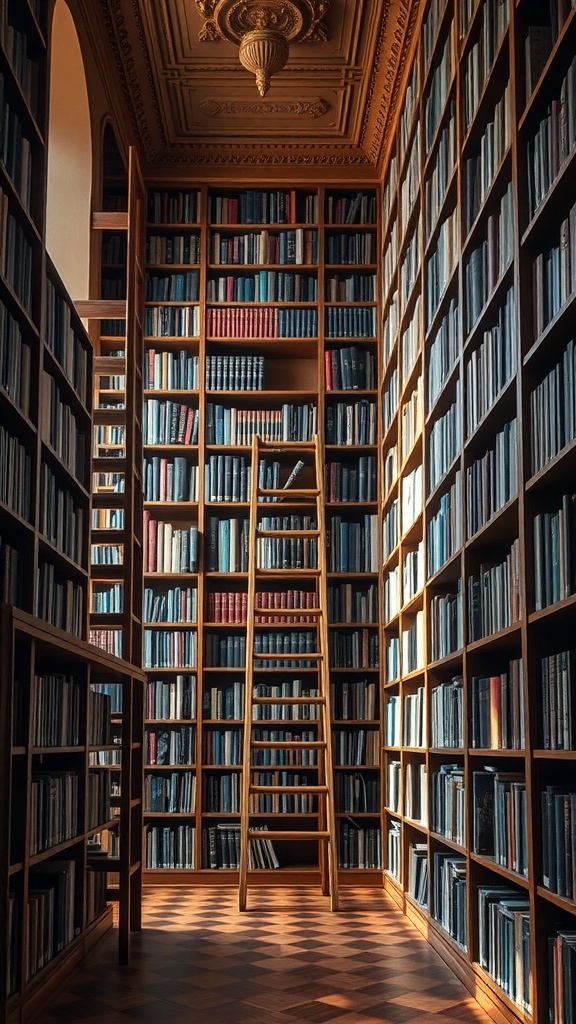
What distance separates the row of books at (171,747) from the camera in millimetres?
6305

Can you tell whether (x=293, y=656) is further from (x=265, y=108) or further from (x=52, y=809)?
(x=265, y=108)

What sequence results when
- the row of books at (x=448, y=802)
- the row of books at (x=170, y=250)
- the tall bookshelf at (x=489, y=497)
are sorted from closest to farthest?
the tall bookshelf at (x=489, y=497)
the row of books at (x=448, y=802)
the row of books at (x=170, y=250)

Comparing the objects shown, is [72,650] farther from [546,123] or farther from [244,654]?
[244,654]

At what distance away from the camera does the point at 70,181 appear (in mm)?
5621

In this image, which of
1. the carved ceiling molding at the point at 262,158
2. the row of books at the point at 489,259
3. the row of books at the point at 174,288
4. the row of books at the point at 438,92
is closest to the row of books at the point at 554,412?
the row of books at the point at 489,259

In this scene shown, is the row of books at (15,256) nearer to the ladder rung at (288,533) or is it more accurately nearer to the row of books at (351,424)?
the ladder rung at (288,533)

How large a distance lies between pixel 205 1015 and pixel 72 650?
3.57 feet

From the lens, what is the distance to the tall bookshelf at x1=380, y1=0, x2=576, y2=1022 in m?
2.60

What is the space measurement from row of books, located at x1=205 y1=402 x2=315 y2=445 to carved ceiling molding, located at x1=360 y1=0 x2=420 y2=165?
61.9 inches

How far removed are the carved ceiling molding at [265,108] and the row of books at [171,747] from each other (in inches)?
138

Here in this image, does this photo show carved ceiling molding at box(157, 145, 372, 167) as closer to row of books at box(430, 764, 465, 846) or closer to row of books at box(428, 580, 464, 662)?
row of books at box(428, 580, 464, 662)

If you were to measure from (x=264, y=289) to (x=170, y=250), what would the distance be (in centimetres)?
61

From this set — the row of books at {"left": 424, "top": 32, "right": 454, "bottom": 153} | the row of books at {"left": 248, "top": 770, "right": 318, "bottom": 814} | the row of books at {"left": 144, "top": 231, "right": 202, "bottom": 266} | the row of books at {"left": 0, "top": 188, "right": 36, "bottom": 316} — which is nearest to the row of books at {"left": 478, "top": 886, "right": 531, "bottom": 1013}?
the row of books at {"left": 0, "top": 188, "right": 36, "bottom": 316}

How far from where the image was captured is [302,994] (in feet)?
11.3
